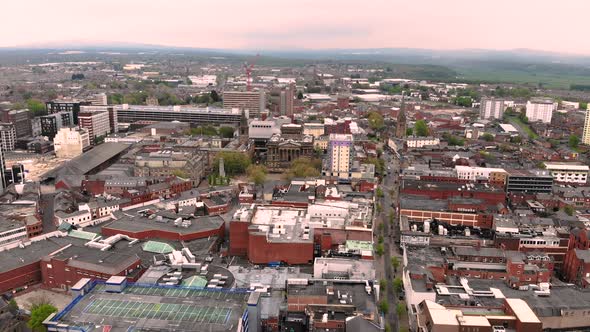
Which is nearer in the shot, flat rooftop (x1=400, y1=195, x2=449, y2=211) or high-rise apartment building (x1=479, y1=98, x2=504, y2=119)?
flat rooftop (x1=400, y1=195, x2=449, y2=211)

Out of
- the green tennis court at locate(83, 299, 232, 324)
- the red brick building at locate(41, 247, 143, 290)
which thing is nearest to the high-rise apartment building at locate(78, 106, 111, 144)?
the red brick building at locate(41, 247, 143, 290)

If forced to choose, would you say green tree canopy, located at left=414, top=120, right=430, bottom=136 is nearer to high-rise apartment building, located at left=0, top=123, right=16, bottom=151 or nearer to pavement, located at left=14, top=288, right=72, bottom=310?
high-rise apartment building, located at left=0, top=123, right=16, bottom=151

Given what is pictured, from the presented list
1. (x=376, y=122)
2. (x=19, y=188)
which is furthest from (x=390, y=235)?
(x=376, y=122)

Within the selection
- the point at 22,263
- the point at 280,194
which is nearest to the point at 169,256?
the point at 22,263

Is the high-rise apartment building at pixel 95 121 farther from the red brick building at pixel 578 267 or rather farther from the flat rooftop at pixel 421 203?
the red brick building at pixel 578 267

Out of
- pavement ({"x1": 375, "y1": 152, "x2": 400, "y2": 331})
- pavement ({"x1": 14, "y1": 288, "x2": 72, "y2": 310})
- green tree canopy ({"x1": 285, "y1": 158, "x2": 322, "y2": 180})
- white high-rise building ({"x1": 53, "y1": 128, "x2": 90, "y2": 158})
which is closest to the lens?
pavement ({"x1": 14, "y1": 288, "x2": 72, "y2": 310})

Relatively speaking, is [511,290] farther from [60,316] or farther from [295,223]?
[60,316]
